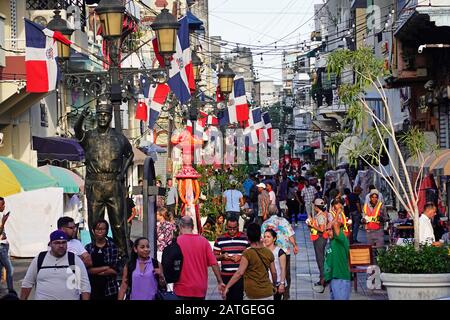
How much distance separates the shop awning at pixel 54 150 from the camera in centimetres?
3328

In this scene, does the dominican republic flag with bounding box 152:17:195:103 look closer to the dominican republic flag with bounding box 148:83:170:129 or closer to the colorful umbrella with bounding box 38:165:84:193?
the colorful umbrella with bounding box 38:165:84:193

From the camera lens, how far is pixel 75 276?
Answer: 1196 centimetres

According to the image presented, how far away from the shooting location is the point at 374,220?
25.5 meters

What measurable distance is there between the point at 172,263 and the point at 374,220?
12643mm

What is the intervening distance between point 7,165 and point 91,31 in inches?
948

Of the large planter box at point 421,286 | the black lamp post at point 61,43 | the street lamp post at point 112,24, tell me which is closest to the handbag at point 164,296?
the large planter box at point 421,286

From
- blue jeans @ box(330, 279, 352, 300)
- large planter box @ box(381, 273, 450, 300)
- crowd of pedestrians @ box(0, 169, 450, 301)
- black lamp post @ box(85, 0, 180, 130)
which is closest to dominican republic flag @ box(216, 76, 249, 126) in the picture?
crowd of pedestrians @ box(0, 169, 450, 301)

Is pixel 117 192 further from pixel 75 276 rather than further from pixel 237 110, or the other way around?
pixel 237 110

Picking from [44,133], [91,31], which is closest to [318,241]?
[44,133]

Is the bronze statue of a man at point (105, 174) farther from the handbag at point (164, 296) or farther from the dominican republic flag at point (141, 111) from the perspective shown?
the dominican republic flag at point (141, 111)

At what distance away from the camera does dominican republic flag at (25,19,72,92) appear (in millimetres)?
23047

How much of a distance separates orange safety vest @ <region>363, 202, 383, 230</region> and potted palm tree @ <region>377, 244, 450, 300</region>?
9.85m

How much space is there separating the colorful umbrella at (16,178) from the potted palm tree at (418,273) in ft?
22.3

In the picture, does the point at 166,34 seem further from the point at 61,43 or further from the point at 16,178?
the point at 16,178
